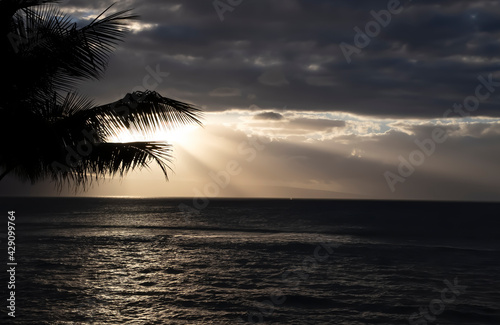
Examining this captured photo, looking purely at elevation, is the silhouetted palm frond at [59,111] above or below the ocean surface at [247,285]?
above

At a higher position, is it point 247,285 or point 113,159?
point 113,159

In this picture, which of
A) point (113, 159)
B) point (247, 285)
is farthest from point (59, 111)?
point (247, 285)

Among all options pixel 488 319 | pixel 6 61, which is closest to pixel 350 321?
pixel 488 319

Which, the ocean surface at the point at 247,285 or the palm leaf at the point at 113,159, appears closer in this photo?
the palm leaf at the point at 113,159

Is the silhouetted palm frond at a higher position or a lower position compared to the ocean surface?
higher

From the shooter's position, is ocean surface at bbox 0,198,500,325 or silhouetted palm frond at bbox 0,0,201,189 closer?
silhouetted palm frond at bbox 0,0,201,189

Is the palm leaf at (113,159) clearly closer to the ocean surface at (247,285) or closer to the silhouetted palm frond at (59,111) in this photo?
the silhouetted palm frond at (59,111)

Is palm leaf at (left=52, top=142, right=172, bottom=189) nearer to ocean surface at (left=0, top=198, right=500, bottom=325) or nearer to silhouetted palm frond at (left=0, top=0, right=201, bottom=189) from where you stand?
silhouetted palm frond at (left=0, top=0, right=201, bottom=189)

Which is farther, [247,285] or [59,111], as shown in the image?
[247,285]

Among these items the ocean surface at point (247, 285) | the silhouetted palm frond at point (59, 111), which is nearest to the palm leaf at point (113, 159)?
the silhouetted palm frond at point (59, 111)

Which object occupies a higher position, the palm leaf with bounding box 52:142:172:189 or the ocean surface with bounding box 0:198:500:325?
the palm leaf with bounding box 52:142:172:189

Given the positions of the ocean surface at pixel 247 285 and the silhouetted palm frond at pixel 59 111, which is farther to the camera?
the ocean surface at pixel 247 285

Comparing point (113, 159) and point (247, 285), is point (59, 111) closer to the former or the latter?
point (113, 159)

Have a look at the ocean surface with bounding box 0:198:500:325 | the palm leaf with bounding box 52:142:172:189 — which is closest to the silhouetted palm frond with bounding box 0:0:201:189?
the palm leaf with bounding box 52:142:172:189
